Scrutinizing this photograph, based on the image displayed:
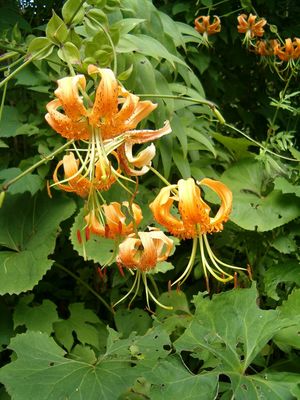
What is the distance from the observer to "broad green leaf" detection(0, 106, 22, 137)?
4.78 feet

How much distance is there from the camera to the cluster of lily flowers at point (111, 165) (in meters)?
0.75

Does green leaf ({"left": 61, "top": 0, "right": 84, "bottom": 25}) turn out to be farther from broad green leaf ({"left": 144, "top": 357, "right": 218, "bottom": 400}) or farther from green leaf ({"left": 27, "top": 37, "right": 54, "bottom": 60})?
broad green leaf ({"left": 144, "top": 357, "right": 218, "bottom": 400})

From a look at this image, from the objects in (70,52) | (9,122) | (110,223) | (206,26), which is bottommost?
(206,26)

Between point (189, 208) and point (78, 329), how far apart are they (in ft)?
2.24

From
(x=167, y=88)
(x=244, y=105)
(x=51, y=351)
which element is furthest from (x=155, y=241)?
(x=244, y=105)

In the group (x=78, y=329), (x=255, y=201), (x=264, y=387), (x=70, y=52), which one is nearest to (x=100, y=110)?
(x=70, y=52)

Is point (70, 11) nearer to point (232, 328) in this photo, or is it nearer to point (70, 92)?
point (70, 92)

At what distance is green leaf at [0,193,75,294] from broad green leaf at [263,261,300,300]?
488 millimetres

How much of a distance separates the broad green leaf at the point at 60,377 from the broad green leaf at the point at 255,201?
1.84 ft

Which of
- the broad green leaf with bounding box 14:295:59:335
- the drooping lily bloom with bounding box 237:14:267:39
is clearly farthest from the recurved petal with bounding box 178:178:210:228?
the drooping lily bloom with bounding box 237:14:267:39

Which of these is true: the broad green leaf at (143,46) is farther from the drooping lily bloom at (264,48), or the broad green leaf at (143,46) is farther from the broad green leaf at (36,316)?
the drooping lily bloom at (264,48)

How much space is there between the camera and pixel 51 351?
3.72 ft

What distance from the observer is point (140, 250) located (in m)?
0.91

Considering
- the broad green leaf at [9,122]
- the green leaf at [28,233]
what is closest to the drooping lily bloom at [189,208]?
the green leaf at [28,233]
